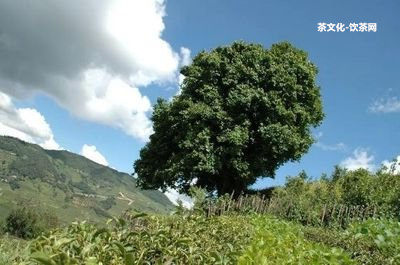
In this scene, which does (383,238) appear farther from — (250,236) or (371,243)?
(250,236)

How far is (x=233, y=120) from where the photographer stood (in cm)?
3189

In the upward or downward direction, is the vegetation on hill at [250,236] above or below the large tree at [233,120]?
below

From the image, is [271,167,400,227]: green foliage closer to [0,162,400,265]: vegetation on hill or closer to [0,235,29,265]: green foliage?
[0,162,400,265]: vegetation on hill

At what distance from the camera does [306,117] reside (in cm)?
3462

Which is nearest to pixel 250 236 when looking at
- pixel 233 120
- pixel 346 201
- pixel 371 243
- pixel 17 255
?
pixel 17 255

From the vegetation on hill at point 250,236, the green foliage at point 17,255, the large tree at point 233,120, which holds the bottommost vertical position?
the green foliage at point 17,255

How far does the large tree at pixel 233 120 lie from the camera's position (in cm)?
3127

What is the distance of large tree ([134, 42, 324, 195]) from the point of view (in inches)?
1231

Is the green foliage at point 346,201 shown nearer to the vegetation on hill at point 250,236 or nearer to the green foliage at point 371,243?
the vegetation on hill at point 250,236

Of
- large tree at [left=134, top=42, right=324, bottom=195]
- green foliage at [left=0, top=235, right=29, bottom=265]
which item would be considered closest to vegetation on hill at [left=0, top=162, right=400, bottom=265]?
green foliage at [left=0, top=235, right=29, bottom=265]

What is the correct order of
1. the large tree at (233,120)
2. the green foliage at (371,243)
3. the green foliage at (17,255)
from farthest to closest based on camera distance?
the large tree at (233,120)
the green foliage at (371,243)
the green foliage at (17,255)

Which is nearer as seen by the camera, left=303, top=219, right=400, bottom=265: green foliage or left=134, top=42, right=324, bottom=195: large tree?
left=303, top=219, right=400, bottom=265: green foliage

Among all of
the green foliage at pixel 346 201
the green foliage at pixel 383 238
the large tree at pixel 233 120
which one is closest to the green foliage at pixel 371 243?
the green foliage at pixel 383 238

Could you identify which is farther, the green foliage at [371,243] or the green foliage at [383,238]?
the green foliage at [383,238]
